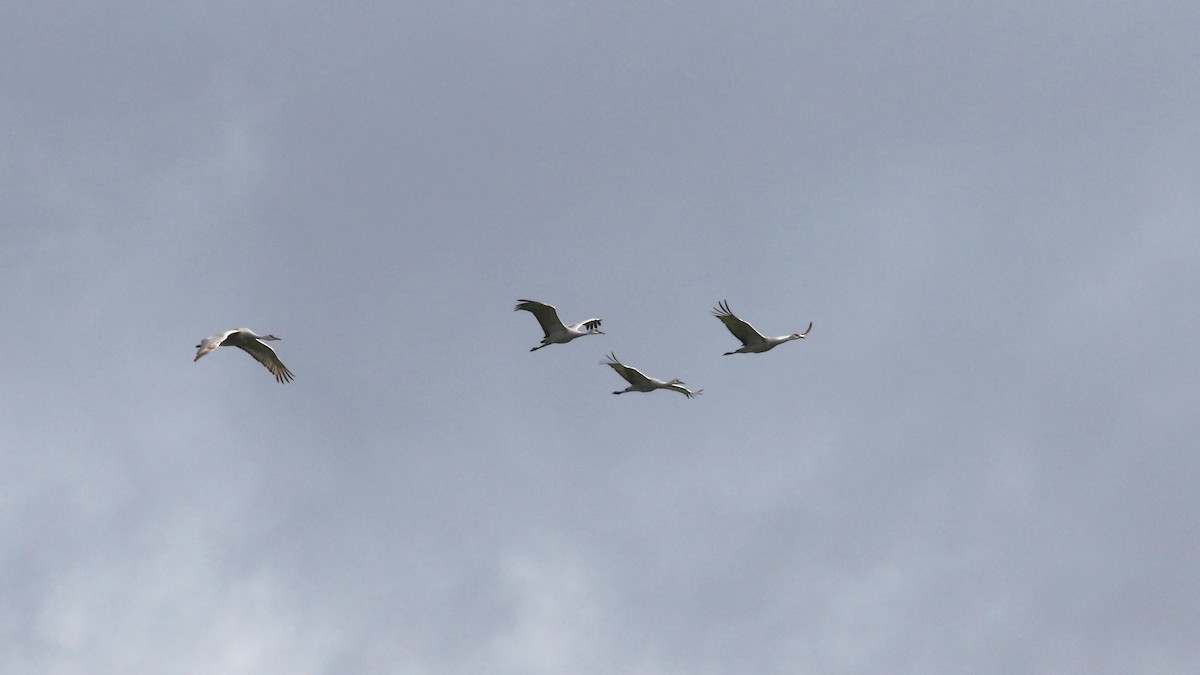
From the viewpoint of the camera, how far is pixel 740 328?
49.8 meters

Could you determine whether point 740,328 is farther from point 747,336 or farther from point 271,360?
point 271,360

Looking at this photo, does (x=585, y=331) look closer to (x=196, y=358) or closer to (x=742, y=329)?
(x=742, y=329)

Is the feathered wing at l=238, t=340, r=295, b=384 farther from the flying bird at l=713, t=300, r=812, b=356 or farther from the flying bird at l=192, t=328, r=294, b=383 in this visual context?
the flying bird at l=713, t=300, r=812, b=356

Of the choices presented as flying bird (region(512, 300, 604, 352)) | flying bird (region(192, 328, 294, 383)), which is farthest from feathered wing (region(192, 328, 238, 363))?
flying bird (region(512, 300, 604, 352))

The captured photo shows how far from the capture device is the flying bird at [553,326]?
165ft

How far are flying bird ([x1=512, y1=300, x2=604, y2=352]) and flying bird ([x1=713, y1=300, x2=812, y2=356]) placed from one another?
5749mm

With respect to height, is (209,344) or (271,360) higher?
(271,360)

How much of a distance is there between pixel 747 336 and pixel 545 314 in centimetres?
705

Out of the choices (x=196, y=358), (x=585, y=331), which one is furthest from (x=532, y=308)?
(x=196, y=358)

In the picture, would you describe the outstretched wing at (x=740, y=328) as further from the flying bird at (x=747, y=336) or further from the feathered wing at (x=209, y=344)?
the feathered wing at (x=209, y=344)

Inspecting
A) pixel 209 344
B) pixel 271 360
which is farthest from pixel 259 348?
pixel 209 344

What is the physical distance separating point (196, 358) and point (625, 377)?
15.4 m

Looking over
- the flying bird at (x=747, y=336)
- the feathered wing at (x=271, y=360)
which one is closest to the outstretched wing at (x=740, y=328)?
the flying bird at (x=747, y=336)

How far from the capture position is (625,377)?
5075 cm
